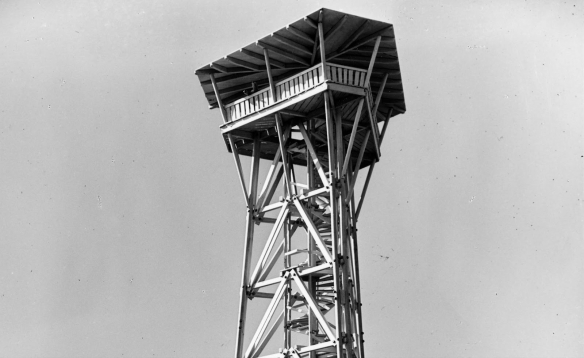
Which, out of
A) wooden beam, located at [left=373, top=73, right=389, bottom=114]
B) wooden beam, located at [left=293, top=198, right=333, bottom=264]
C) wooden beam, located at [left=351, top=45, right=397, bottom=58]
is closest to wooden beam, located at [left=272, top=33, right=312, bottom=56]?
wooden beam, located at [left=351, top=45, right=397, bottom=58]

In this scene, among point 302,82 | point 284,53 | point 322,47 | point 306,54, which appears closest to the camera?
point 322,47

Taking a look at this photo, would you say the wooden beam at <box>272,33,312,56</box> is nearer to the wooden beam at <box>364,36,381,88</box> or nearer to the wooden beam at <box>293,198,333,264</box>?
the wooden beam at <box>364,36,381,88</box>

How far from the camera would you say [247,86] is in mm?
37094

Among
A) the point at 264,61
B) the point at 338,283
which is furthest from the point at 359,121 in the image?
the point at 338,283

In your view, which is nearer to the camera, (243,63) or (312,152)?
(312,152)

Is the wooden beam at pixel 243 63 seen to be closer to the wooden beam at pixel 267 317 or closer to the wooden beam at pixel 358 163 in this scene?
the wooden beam at pixel 358 163

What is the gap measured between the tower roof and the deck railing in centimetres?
87

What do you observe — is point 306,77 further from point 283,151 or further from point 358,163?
point 358,163

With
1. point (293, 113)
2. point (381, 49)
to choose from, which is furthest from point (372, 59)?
point (293, 113)

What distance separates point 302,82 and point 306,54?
46.3 inches

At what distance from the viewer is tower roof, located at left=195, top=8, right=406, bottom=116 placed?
111ft

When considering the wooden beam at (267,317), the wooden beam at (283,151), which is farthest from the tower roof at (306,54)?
the wooden beam at (267,317)

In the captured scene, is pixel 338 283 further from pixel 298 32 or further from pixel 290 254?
pixel 298 32

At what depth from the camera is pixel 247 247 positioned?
118 ft
